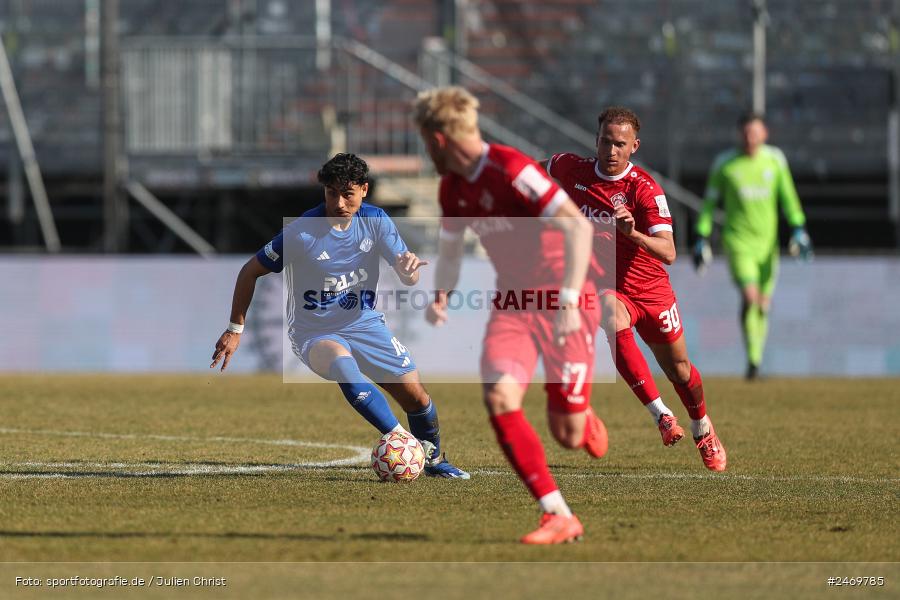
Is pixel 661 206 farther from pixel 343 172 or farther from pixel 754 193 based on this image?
pixel 754 193

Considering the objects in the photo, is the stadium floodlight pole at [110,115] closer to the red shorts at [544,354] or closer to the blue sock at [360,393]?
the blue sock at [360,393]

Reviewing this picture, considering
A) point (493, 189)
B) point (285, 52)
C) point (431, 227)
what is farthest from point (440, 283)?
point (285, 52)

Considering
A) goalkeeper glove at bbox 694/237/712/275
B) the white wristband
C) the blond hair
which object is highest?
the blond hair

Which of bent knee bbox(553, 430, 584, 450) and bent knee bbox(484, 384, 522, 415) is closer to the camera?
bent knee bbox(484, 384, 522, 415)

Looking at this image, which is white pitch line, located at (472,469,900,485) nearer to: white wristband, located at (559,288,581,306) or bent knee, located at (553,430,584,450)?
bent knee, located at (553,430,584,450)

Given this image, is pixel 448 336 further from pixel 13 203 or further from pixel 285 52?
pixel 13 203

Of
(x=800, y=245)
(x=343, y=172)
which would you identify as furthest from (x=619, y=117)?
(x=800, y=245)

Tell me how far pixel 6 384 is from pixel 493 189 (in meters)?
11.3

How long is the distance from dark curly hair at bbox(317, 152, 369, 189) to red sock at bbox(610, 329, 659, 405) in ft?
6.45

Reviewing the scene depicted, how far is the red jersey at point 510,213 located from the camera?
630 cm

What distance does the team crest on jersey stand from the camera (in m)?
6.41

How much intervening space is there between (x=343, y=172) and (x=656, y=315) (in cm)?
215

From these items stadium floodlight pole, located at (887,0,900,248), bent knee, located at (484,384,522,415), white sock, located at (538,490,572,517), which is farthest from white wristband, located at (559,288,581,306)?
stadium floodlight pole, located at (887,0,900,248)

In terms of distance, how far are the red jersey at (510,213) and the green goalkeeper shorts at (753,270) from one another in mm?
10145
